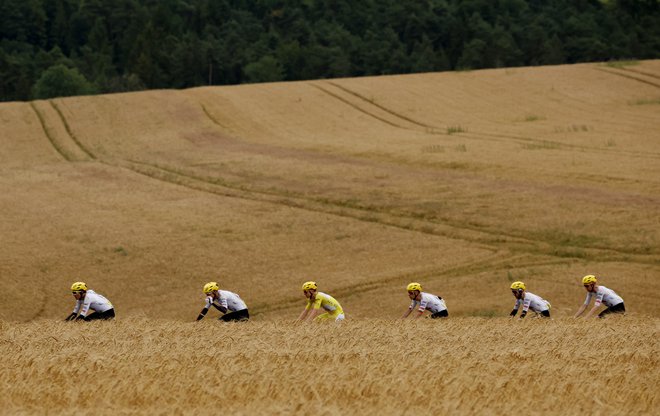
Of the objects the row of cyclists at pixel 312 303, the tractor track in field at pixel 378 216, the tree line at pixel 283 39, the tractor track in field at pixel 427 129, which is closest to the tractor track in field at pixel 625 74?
Answer: the tree line at pixel 283 39

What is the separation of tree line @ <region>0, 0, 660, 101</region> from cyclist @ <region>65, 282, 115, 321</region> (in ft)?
292

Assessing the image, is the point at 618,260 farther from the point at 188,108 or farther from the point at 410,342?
the point at 188,108

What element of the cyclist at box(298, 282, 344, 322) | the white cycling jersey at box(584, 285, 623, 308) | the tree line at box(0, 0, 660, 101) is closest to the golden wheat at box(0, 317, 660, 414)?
the cyclist at box(298, 282, 344, 322)

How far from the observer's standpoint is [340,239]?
44781mm

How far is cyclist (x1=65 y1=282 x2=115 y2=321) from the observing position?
82.1 ft

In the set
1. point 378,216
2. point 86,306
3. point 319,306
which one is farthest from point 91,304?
point 378,216

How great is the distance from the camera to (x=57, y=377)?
50.6ft

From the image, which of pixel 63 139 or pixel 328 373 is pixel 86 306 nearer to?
pixel 328 373

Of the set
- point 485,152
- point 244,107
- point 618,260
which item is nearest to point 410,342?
point 618,260

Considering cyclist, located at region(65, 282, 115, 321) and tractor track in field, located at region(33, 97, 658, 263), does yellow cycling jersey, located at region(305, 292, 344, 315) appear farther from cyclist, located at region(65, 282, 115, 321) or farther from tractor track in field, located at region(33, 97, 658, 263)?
tractor track in field, located at region(33, 97, 658, 263)

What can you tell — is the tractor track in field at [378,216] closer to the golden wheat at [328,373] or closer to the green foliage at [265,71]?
the golden wheat at [328,373]

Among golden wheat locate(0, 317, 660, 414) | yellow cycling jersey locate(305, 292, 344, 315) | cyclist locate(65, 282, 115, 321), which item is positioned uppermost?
golden wheat locate(0, 317, 660, 414)

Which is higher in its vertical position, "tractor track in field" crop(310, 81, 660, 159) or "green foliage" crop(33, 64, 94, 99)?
"tractor track in field" crop(310, 81, 660, 159)

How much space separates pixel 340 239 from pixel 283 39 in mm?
114220
